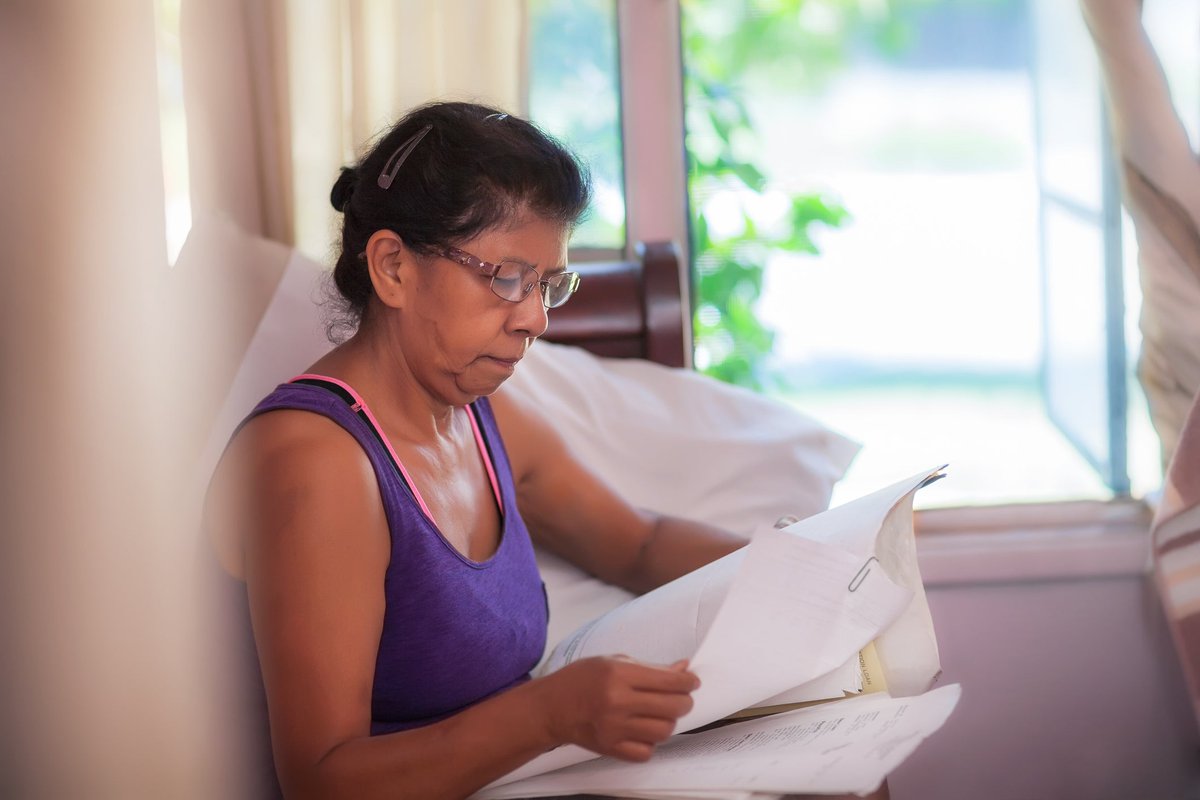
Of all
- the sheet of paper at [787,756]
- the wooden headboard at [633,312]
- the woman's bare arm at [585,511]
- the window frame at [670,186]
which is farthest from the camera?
the window frame at [670,186]

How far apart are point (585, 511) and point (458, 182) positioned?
0.52m

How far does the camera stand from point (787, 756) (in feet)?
2.78

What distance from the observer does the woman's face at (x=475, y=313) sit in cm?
105

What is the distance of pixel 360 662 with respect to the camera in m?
0.92

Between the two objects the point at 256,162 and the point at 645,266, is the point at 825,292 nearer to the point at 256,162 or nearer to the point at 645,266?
the point at 645,266

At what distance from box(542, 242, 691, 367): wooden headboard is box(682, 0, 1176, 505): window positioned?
351mm

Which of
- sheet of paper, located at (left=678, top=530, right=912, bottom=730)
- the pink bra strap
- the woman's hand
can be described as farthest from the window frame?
the woman's hand

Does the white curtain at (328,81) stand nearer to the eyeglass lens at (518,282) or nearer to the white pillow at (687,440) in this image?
the white pillow at (687,440)

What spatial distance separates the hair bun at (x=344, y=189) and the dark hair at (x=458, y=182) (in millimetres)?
26

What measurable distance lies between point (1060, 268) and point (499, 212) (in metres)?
1.48

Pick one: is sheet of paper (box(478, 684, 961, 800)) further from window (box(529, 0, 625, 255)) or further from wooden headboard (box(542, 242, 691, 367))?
window (box(529, 0, 625, 255))

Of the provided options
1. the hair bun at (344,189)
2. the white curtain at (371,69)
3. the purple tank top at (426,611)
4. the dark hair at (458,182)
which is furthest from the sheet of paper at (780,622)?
the white curtain at (371,69)

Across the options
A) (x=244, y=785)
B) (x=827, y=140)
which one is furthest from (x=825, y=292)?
(x=244, y=785)

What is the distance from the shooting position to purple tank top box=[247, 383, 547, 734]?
1.02m
